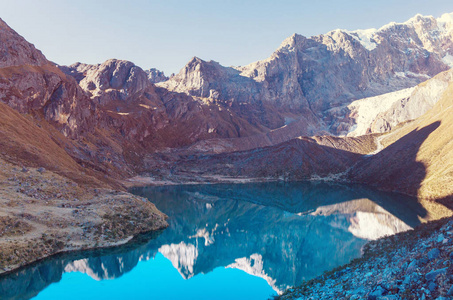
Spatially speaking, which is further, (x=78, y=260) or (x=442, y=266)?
(x=78, y=260)

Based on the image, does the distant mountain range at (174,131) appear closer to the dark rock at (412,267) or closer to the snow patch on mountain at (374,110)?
the snow patch on mountain at (374,110)

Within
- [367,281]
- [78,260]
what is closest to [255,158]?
[78,260]

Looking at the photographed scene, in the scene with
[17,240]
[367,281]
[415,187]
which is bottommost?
[415,187]

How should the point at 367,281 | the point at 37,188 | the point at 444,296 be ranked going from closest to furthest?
1. the point at 444,296
2. the point at 367,281
3. the point at 37,188

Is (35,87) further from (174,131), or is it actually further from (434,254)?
(434,254)

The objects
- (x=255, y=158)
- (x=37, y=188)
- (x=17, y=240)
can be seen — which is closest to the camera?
(x=17, y=240)

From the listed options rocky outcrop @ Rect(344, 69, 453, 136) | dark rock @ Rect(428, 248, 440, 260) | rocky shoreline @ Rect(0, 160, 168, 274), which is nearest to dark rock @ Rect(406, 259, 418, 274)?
dark rock @ Rect(428, 248, 440, 260)

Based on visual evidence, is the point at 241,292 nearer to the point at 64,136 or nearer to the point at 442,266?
the point at 442,266

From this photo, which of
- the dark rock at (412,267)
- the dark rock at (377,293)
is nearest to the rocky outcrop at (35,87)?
the dark rock at (377,293)
